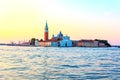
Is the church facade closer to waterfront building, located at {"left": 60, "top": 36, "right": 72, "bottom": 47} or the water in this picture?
waterfront building, located at {"left": 60, "top": 36, "right": 72, "bottom": 47}

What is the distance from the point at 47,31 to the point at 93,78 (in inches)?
6820

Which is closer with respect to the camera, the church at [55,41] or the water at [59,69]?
the water at [59,69]

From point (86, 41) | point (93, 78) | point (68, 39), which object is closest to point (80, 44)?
point (86, 41)

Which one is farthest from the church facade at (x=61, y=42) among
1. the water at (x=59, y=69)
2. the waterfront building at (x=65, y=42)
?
the water at (x=59, y=69)

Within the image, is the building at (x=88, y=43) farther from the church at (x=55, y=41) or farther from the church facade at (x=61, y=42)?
the church at (x=55, y=41)

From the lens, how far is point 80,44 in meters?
197

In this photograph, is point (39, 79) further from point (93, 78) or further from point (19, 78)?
point (93, 78)

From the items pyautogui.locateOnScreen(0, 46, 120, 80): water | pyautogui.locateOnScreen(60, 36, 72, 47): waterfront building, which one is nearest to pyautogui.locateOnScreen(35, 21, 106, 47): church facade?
pyautogui.locateOnScreen(60, 36, 72, 47): waterfront building

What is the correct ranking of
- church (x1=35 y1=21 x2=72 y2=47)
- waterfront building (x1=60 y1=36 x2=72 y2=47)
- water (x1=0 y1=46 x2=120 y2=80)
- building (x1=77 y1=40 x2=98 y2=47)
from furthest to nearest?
building (x1=77 y1=40 x2=98 y2=47) < church (x1=35 y1=21 x2=72 y2=47) < waterfront building (x1=60 y1=36 x2=72 y2=47) < water (x1=0 y1=46 x2=120 y2=80)

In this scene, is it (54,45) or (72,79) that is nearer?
(72,79)

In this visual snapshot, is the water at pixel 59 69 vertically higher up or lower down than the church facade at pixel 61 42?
lower down

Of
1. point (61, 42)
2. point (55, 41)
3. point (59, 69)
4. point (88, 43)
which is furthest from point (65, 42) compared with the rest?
point (59, 69)

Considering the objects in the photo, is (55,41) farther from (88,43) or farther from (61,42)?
(88,43)

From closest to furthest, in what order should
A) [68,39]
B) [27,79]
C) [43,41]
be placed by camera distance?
[27,79] < [68,39] < [43,41]
